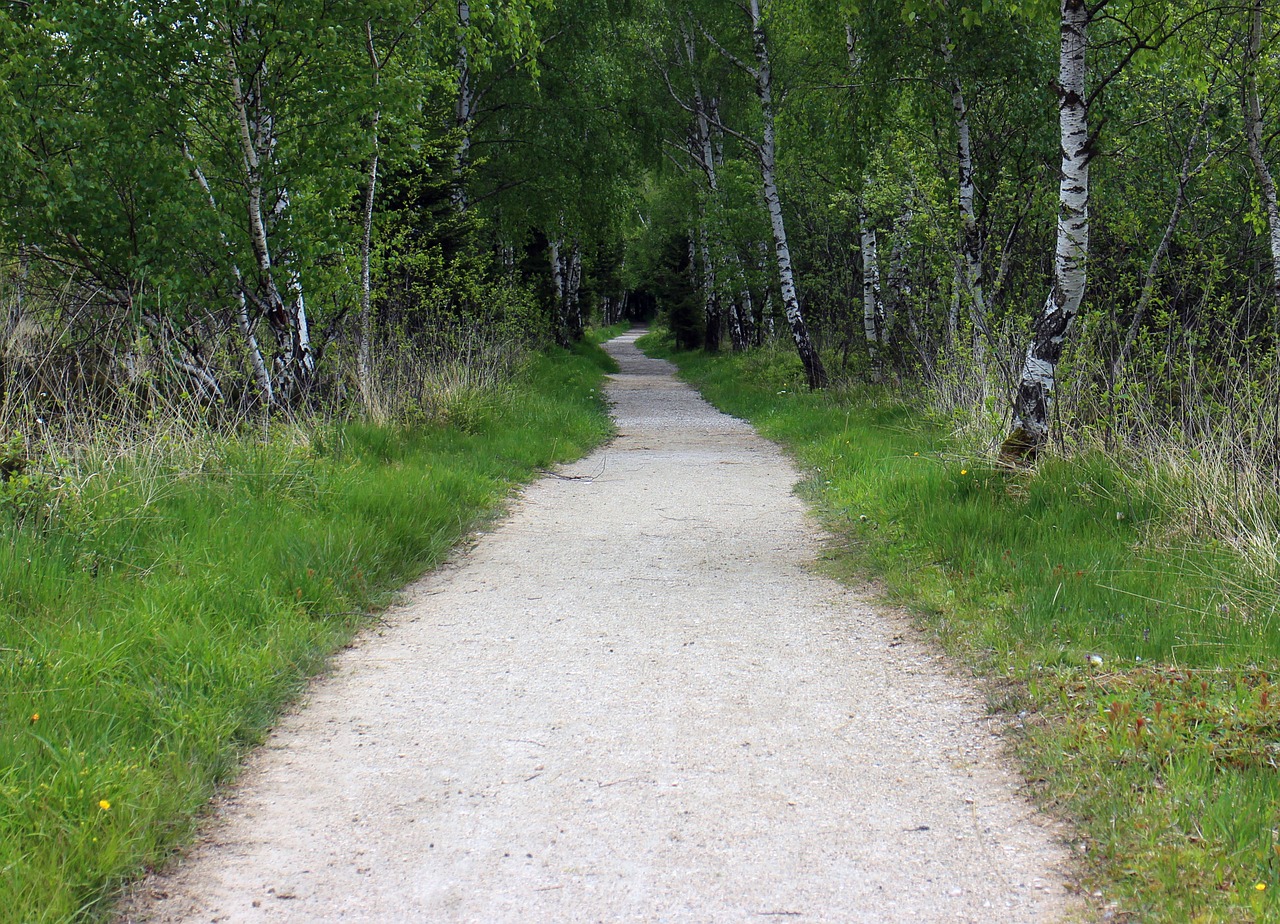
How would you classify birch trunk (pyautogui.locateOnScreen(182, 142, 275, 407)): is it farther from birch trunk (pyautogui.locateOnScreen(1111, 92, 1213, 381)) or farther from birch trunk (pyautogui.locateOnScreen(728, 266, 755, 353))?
birch trunk (pyautogui.locateOnScreen(728, 266, 755, 353))

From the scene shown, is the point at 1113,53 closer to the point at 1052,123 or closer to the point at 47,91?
the point at 1052,123

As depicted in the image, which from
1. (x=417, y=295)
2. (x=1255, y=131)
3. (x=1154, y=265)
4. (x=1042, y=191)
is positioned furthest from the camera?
(x=417, y=295)

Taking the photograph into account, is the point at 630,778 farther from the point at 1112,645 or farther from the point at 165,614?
the point at 165,614

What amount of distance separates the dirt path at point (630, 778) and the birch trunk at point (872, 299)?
35.2ft

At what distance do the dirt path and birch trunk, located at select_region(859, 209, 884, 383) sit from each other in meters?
10.7

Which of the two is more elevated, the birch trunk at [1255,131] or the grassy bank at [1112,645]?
the birch trunk at [1255,131]

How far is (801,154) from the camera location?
Result: 1750cm

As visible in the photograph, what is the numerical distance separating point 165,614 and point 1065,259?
612 centimetres

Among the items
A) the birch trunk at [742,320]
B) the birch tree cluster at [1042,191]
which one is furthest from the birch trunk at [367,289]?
the birch trunk at [742,320]

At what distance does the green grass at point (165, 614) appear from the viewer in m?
3.01

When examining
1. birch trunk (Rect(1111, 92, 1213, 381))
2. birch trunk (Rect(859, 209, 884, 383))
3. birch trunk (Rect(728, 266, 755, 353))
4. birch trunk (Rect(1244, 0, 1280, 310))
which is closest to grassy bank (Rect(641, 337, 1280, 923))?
birch trunk (Rect(1111, 92, 1213, 381))

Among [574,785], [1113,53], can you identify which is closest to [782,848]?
[574,785]

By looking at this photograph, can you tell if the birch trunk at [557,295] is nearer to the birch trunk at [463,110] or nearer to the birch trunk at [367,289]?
the birch trunk at [463,110]

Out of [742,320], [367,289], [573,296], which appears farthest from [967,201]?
[573,296]
